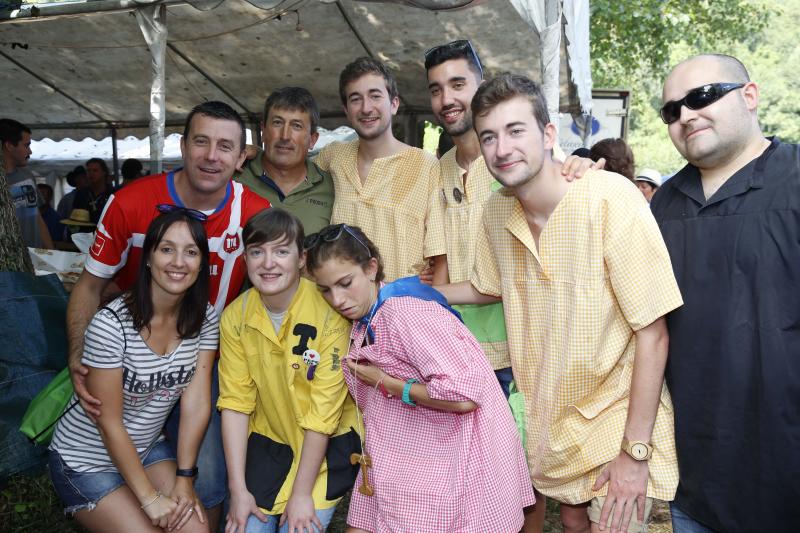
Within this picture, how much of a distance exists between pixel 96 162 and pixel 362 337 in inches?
296

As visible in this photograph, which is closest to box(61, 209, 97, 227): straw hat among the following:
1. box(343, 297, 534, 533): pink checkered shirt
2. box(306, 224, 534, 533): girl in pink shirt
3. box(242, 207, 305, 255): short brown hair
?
box(242, 207, 305, 255): short brown hair

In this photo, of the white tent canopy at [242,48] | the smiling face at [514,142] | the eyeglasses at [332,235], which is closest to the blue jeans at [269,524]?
the eyeglasses at [332,235]

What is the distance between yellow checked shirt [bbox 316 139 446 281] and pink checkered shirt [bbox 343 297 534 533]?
0.87m

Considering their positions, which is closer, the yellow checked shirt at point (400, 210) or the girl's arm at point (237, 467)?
the girl's arm at point (237, 467)

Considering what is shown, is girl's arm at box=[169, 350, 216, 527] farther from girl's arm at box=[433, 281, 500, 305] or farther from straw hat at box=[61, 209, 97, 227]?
straw hat at box=[61, 209, 97, 227]

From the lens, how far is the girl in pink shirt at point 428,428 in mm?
2650

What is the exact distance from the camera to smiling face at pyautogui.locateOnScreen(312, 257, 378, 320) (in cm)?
300

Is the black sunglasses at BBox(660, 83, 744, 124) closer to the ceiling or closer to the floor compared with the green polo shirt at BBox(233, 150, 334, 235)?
closer to the ceiling

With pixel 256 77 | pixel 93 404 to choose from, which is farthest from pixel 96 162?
pixel 93 404

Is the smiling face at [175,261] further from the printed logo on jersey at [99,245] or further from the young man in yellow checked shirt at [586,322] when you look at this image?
the young man in yellow checked shirt at [586,322]

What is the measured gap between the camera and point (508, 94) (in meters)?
2.69

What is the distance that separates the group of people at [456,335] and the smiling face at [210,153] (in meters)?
0.01

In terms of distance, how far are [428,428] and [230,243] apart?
150cm

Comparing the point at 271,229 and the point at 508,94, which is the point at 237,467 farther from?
the point at 508,94
